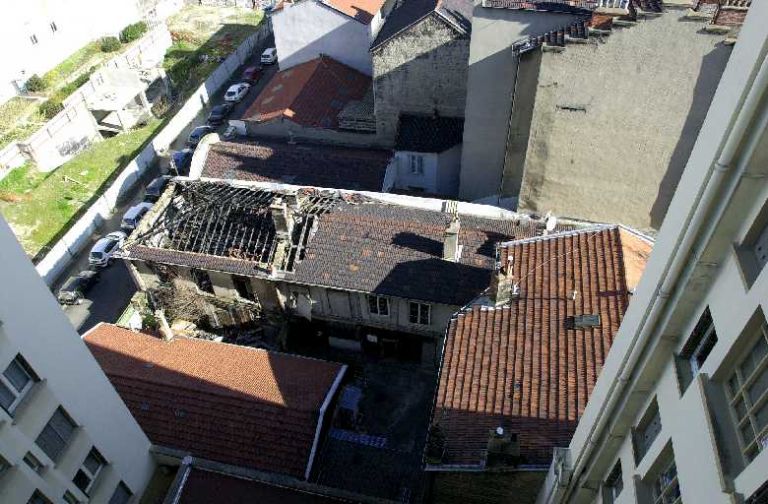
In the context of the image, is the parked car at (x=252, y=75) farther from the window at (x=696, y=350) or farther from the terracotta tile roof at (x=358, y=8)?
the window at (x=696, y=350)

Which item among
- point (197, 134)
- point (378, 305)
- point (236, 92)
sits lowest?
point (378, 305)

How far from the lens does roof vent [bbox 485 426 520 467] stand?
1731 cm

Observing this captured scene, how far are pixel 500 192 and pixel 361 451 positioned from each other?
1760cm

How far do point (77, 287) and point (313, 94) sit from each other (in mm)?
20755

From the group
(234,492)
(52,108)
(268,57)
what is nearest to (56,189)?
(52,108)

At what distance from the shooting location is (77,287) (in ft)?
120

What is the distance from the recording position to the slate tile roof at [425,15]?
33.8 m

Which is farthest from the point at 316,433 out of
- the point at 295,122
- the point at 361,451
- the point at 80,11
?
the point at 80,11

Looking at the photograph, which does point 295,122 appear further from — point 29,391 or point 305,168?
point 29,391

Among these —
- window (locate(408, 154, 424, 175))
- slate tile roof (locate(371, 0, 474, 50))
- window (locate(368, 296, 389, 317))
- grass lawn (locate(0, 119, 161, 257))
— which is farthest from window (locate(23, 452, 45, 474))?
grass lawn (locate(0, 119, 161, 257))

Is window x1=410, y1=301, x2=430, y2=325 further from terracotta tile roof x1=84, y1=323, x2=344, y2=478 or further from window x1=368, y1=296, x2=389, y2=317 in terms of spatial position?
terracotta tile roof x1=84, y1=323, x2=344, y2=478

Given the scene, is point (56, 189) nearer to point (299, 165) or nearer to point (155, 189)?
point (155, 189)

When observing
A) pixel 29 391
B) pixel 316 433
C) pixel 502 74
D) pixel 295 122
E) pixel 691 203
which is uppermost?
pixel 295 122

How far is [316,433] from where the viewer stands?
71.3ft
